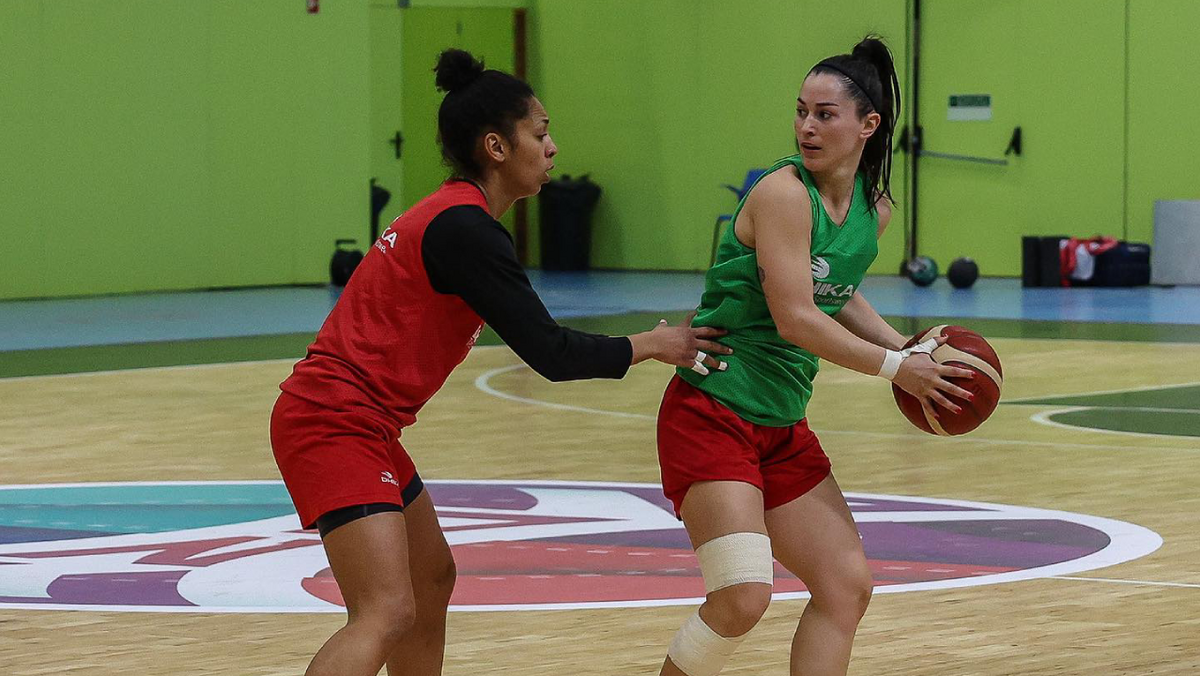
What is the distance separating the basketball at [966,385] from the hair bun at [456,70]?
1151mm

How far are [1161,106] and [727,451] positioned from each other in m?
17.0

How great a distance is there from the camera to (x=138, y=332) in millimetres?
15961

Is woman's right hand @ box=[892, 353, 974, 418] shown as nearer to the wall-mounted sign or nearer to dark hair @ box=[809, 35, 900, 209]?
dark hair @ box=[809, 35, 900, 209]

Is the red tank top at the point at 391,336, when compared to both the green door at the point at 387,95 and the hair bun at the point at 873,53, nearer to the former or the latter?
the hair bun at the point at 873,53

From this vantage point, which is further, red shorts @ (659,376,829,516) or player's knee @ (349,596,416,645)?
red shorts @ (659,376,829,516)

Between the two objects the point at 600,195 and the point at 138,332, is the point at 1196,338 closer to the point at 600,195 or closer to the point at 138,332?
the point at 138,332

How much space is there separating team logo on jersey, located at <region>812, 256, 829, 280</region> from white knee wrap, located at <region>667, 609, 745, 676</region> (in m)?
0.77

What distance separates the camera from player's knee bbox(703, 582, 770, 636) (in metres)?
4.12

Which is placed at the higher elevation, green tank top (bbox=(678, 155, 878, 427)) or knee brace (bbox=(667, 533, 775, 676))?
green tank top (bbox=(678, 155, 878, 427))

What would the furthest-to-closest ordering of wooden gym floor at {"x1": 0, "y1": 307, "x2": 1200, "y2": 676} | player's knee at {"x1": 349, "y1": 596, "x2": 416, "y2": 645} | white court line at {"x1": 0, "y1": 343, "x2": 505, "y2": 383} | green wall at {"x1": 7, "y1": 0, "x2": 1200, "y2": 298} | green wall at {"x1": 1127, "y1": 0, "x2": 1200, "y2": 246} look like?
green wall at {"x1": 1127, "y1": 0, "x2": 1200, "y2": 246}
green wall at {"x1": 7, "y1": 0, "x2": 1200, "y2": 298}
white court line at {"x1": 0, "y1": 343, "x2": 505, "y2": 383}
wooden gym floor at {"x1": 0, "y1": 307, "x2": 1200, "y2": 676}
player's knee at {"x1": 349, "y1": 596, "x2": 416, "y2": 645}

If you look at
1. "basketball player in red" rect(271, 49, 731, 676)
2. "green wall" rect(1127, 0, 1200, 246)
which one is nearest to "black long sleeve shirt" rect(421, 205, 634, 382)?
"basketball player in red" rect(271, 49, 731, 676)

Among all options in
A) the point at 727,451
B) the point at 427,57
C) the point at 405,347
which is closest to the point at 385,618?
the point at 405,347

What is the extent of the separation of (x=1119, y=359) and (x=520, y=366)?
13.3ft

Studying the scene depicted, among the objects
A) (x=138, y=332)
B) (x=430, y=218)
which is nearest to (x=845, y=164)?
(x=430, y=218)
